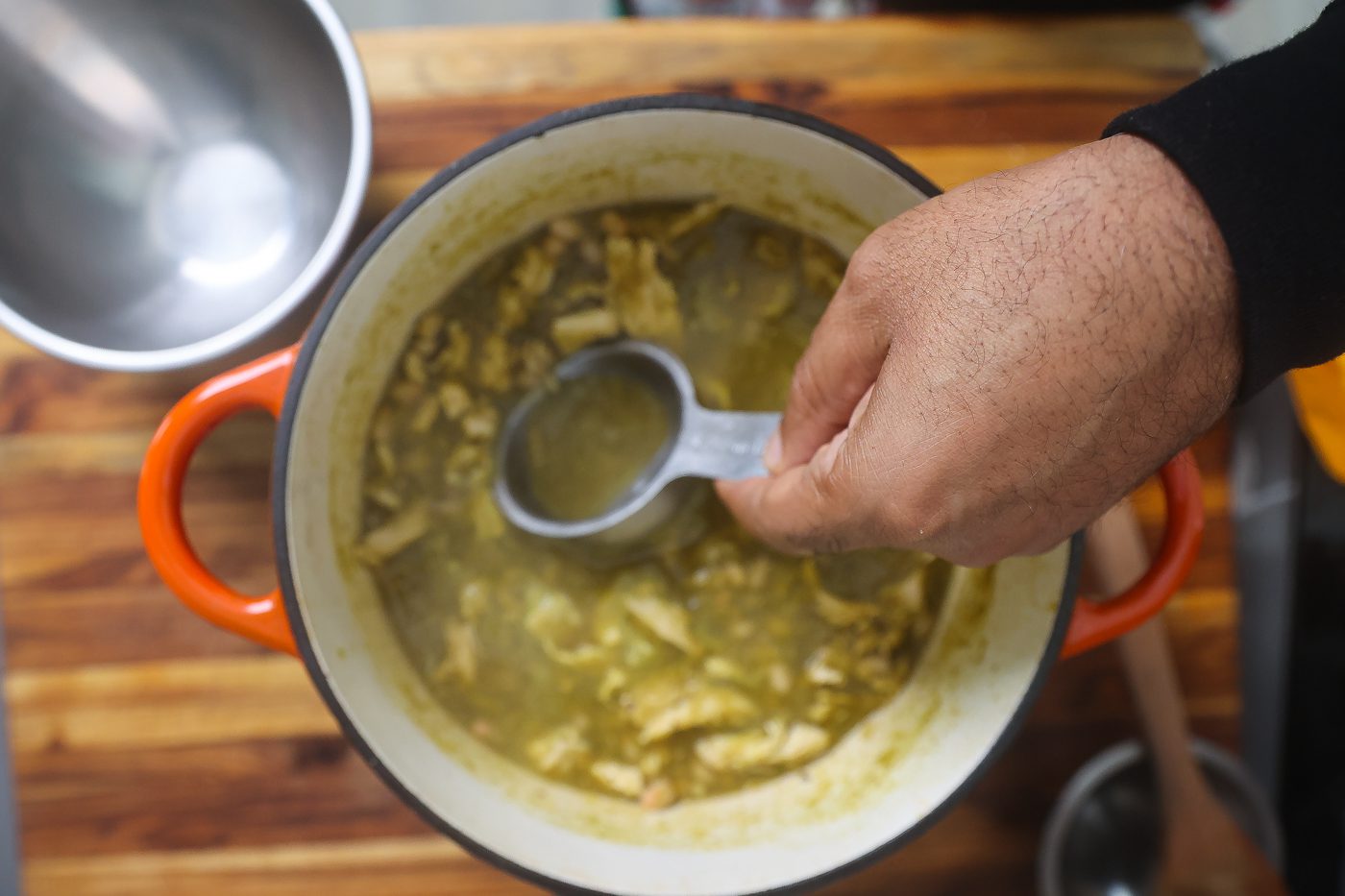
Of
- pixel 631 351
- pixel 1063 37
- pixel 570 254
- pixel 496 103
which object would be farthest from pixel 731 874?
pixel 1063 37

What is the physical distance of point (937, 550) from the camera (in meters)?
0.69

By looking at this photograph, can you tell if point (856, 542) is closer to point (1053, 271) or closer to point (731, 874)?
point (1053, 271)

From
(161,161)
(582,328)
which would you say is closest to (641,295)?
(582,328)

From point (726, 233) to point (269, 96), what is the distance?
553 millimetres

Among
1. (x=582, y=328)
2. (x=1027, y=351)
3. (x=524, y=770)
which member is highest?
(x=1027, y=351)

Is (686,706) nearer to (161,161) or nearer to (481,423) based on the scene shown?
(481,423)

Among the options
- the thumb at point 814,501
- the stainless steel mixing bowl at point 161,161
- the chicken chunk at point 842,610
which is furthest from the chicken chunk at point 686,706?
the stainless steel mixing bowl at point 161,161

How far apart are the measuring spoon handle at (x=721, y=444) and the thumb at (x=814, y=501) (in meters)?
0.03

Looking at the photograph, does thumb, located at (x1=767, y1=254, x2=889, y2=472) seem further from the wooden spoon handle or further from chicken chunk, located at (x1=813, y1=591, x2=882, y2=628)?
the wooden spoon handle

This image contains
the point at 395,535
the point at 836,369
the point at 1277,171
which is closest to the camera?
the point at 1277,171

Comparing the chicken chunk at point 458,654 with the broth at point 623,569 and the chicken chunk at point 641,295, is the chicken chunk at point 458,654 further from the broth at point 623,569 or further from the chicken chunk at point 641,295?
the chicken chunk at point 641,295

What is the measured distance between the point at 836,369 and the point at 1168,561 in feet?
1.11

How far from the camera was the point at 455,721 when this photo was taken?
3.26 feet

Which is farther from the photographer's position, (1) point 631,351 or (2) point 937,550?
(1) point 631,351
